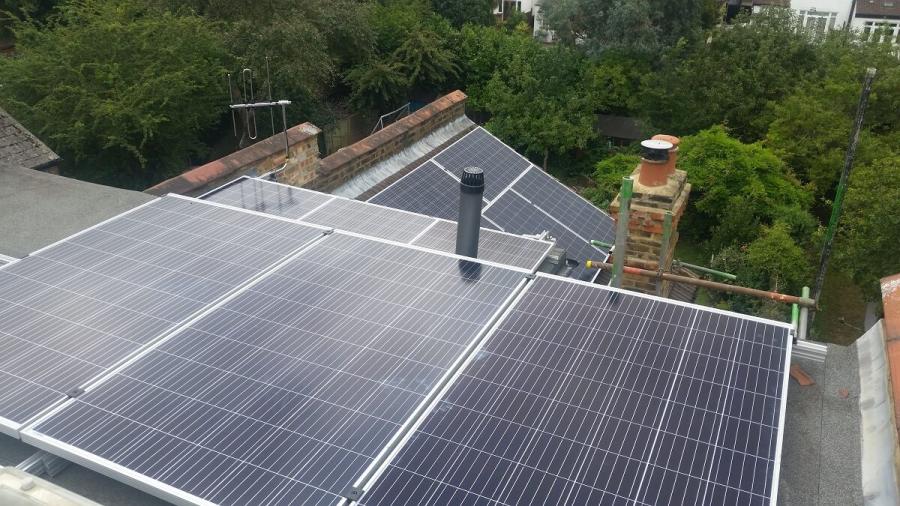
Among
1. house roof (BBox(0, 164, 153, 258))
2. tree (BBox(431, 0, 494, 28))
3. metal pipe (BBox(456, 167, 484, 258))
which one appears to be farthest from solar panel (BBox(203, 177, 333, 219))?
tree (BBox(431, 0, 494, 28))

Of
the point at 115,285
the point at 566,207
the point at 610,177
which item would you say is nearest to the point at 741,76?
the point at 610,177

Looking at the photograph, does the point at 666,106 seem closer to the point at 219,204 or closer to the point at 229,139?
the point at 229,139

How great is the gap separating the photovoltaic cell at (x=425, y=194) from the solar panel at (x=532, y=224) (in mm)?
1023

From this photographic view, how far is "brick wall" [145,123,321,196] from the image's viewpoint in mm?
13995

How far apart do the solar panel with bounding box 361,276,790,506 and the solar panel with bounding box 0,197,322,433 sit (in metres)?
3.84

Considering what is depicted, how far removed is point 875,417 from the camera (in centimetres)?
805

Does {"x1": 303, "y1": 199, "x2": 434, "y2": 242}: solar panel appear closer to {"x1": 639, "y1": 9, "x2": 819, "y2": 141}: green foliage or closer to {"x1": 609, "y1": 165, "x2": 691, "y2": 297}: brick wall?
{"x1": 609, "y1": 165, "x2": 691, "y2": 297}: brick wall

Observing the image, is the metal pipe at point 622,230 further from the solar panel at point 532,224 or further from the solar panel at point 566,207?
the solar panel at point 566,207

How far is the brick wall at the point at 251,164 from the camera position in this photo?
1399 cm

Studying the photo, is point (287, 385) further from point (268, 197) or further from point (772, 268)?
point (772, 268)

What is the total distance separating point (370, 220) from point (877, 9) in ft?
182

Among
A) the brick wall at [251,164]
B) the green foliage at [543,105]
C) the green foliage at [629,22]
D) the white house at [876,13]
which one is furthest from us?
the white house at [876,13]

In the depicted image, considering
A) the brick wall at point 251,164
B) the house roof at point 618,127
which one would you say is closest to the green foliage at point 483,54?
the house roof at point 618,127

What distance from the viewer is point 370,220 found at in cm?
1322
